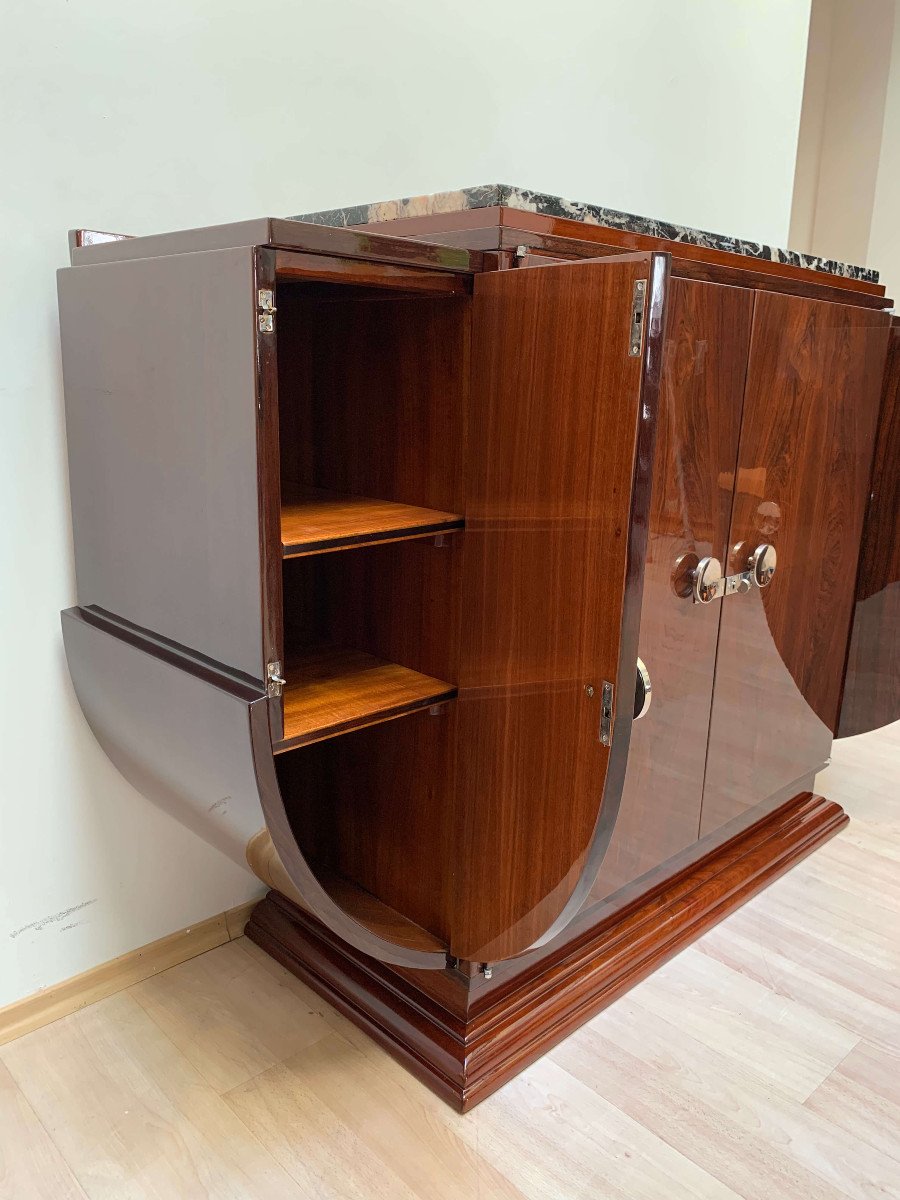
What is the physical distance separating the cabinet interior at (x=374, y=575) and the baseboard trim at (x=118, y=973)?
0.78 ft

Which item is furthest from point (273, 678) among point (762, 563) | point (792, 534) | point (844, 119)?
point (844, 119)

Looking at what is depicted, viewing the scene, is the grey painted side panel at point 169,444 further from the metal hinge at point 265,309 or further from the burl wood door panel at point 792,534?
the burl wood door panel at point 792,534

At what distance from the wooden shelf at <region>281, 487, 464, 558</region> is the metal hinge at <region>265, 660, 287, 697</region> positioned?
0.12m

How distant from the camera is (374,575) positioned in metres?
1.33

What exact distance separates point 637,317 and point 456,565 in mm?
424

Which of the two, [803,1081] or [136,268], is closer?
[136,268]

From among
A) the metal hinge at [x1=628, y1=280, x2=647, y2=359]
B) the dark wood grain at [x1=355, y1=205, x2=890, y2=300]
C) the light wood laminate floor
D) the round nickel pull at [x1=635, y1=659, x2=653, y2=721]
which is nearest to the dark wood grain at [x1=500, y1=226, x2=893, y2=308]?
the dark wood grain at [x1=355, y1=205, x2=890, y2=300]

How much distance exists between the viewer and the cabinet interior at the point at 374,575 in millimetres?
1152

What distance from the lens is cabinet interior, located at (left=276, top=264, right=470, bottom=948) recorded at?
1152mm

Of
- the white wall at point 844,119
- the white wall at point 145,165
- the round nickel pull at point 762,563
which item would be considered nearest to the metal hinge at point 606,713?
the round nickel pull at point 762,563

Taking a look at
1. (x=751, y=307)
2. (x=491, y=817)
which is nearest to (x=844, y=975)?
(x=491, y=817)

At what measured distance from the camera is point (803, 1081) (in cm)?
136

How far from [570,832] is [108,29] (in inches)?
47.9

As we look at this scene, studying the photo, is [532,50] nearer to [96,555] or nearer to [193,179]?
[193,179]
